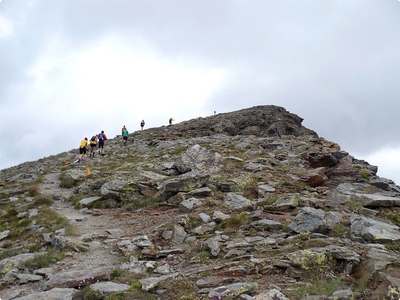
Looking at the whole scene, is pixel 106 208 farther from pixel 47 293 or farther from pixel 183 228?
pixel 47 293

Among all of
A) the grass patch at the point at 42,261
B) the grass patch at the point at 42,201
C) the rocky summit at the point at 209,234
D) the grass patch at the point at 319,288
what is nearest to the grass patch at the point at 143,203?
the rocky summit at the point at 209,234

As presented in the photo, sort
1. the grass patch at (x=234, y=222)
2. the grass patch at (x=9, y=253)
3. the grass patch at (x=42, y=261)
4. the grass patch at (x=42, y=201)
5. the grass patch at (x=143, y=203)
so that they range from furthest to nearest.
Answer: the grass patch at (x=42, y=201)
the grass patch at (x=143, y=203)
the grass patch at (x=234, y=222)
the grass patch at (x=9, y=253)
the grass patch at (x=42, y=261)

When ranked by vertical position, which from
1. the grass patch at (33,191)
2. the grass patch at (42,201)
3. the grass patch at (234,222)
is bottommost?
the grass patch at (234,222)

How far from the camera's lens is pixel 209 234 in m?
11.2

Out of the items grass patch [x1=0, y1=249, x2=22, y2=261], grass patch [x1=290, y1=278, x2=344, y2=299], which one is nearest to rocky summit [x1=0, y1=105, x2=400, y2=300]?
grass patch [x1=290, y1=278, x2=344, y2=299]

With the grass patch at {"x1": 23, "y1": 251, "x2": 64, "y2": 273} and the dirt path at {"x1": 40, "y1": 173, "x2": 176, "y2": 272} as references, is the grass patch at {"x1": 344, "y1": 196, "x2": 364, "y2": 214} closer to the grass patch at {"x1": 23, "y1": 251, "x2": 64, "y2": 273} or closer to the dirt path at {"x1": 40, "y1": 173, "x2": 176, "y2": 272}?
the dirt path at {"x1": 40, "y1": 173, "x2": 176, "y2": 272}

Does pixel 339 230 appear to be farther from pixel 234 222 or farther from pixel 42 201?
pixel 42 201

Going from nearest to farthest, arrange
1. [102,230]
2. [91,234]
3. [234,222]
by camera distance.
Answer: [234,222] → [91,234] → [102,230]

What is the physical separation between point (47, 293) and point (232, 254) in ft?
15.8

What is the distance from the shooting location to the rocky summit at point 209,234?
7457 mm

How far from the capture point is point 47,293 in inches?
298

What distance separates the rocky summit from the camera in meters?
7.46

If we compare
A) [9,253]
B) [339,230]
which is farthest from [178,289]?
[9,253]

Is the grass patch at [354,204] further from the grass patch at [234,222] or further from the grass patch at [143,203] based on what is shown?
the grass patch at [143,203]
